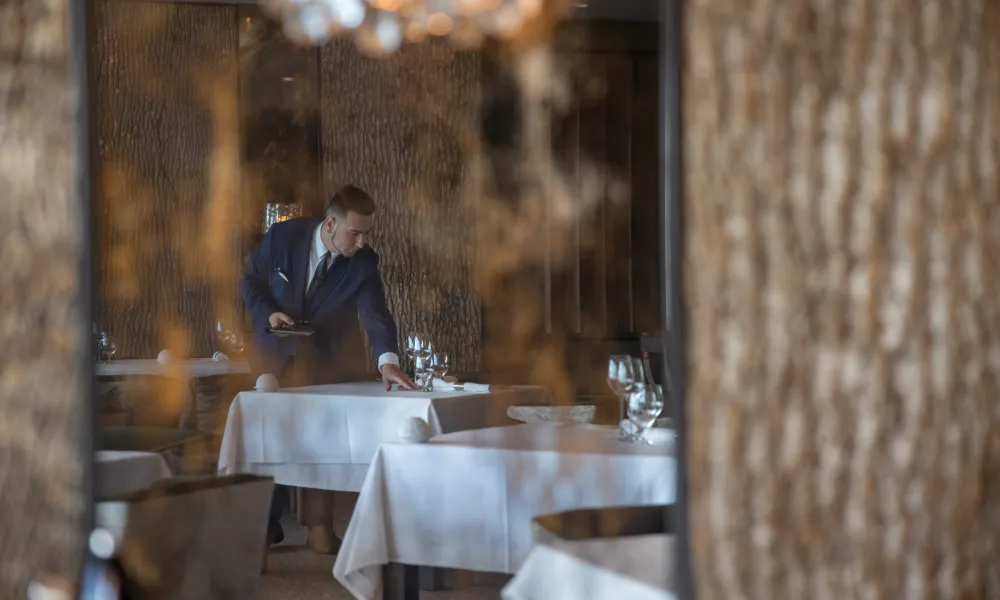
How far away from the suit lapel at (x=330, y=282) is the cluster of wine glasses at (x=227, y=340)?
0.35 metres

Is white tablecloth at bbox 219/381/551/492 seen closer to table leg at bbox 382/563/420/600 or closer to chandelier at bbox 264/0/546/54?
table leg at bbox 382/563/420/600

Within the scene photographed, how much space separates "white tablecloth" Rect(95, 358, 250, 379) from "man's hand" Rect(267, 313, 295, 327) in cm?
23

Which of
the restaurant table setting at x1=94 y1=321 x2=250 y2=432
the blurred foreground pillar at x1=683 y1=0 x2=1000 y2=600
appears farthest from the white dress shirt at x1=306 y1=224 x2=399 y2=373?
the blurred foreground pillar at x1=683 y1=0 x2=1000 y2=600

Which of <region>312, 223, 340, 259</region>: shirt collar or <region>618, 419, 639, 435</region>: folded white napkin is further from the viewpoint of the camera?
<region>312, 223, 340, 259</region>: shirt collar

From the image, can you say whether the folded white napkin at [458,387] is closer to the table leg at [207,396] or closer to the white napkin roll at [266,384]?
the white napkin roll at [266,384]

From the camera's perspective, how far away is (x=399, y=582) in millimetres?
1976

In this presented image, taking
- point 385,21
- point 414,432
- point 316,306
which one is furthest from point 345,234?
point 385,21

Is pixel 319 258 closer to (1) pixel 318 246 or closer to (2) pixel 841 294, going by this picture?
(1) pixel 318 246

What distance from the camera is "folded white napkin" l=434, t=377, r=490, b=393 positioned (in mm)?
2828

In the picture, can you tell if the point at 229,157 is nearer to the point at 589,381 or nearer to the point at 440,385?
the point at 440,385

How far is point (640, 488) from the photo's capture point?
1068 millimetres

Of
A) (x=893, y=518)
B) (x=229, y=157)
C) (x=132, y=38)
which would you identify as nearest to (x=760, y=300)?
(x=893, y=518)

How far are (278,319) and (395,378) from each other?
46cm

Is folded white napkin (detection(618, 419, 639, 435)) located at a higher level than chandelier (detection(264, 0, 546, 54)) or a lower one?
lower
